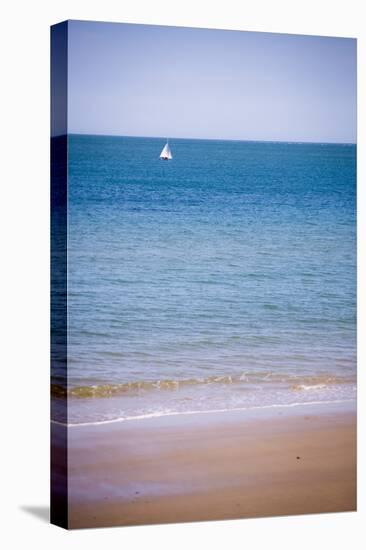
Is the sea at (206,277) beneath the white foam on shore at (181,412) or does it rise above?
above

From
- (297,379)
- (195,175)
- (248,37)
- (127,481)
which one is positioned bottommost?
(127,481)

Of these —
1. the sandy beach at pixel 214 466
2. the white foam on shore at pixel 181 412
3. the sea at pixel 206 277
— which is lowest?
the sandy beach at pixel 214 466

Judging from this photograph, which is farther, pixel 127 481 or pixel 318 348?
pixel 318 348

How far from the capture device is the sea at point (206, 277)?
9586 mm

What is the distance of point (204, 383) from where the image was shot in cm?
990

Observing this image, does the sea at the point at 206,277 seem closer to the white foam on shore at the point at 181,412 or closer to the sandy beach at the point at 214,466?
the white foam on shore at the point at 181,412

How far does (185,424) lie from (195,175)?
1.71m

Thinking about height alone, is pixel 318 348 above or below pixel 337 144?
below

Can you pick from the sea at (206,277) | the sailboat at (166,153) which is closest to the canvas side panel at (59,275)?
the sea at (206,277)

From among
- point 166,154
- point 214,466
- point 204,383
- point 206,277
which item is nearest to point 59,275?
point 206,277

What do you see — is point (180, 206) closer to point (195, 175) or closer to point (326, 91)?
point (195, 175)

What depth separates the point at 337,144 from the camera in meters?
10.4

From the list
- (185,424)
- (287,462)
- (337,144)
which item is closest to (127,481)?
(185,424)

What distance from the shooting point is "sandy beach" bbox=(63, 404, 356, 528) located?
9.50 meters
